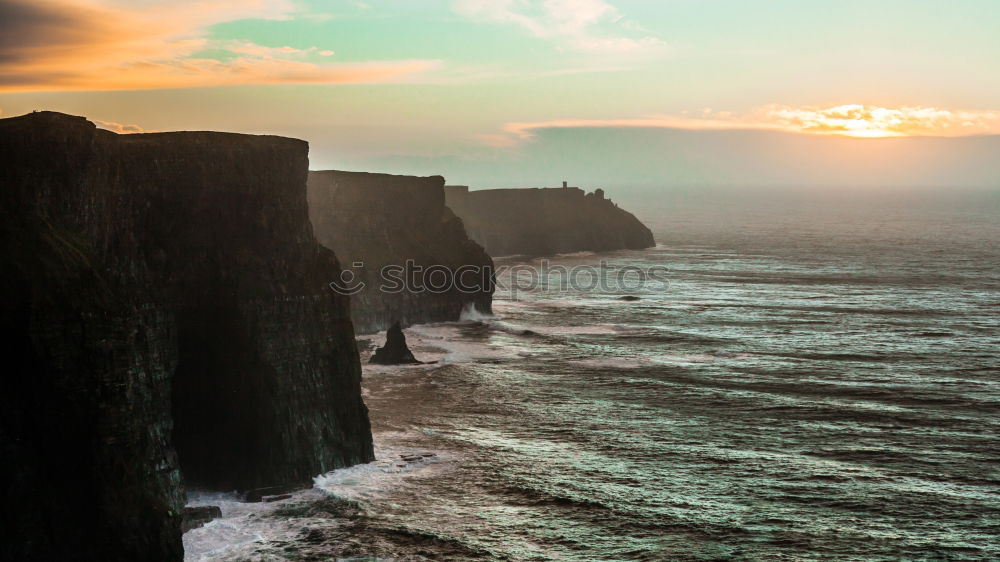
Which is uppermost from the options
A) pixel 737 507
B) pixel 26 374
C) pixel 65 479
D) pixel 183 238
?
pixel 183 238

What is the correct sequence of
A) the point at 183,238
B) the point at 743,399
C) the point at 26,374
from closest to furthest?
the point at 26,374, the point at 183,238, the point at 743,399

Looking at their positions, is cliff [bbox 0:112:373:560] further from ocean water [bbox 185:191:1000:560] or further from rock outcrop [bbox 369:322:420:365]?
rock outcrop [bbox 369:322:420:365]

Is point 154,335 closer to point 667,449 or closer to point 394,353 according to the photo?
point 667,449

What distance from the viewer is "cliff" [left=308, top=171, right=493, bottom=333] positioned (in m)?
96.9

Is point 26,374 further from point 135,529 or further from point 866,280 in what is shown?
point 866,280

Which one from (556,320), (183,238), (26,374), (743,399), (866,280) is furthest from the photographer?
(866,280)

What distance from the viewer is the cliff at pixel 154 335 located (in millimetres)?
30516

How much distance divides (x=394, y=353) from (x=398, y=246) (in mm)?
26966

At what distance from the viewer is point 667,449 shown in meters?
52.2

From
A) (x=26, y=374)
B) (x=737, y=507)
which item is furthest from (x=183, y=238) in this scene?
(x=737, y=507)

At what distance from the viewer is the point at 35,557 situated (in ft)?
99.3

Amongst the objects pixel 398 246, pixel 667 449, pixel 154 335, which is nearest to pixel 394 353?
pixel 398 246

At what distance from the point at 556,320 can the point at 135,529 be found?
249 ft

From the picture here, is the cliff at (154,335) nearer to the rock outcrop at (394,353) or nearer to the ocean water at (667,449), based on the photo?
the ocean water at (667,449)
